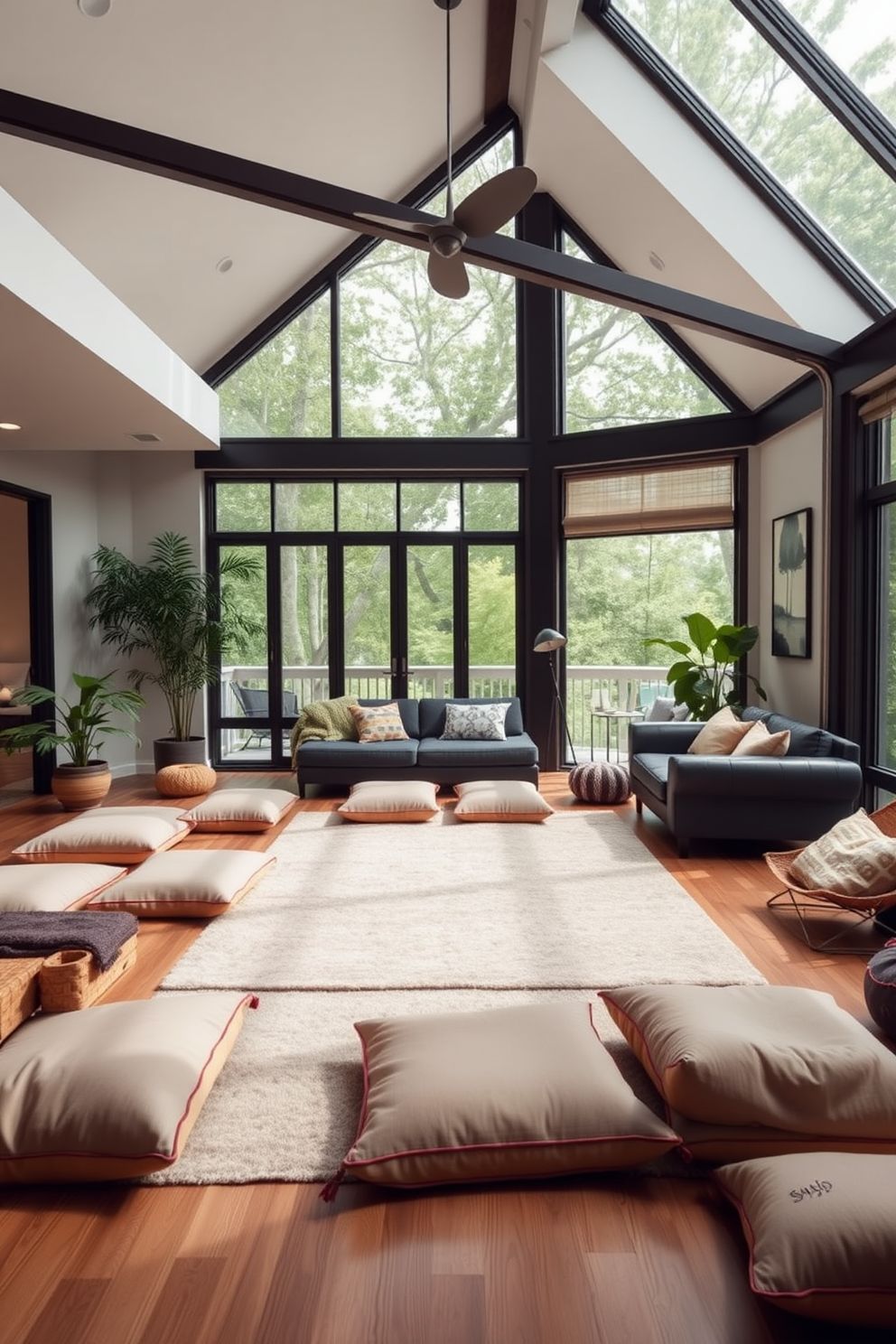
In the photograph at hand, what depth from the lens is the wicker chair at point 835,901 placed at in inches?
140

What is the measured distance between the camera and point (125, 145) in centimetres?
371

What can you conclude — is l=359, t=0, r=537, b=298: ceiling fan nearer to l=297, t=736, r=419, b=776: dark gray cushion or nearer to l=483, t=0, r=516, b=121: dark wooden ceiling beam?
l=483, t=0, r=516, b=121: dark wooden ceiling beam

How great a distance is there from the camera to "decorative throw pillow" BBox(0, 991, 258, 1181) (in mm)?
1990

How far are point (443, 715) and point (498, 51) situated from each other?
486 cm

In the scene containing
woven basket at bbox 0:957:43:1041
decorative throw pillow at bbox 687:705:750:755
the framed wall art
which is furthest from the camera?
the framed wall art

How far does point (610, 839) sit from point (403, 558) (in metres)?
3.55

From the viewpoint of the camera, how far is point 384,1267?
179cm

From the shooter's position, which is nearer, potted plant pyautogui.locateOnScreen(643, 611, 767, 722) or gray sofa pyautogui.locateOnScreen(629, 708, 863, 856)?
gray sofa pyautogui.locateOnScreen(629, 708, 863, 856)

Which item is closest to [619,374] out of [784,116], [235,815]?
[784,116]

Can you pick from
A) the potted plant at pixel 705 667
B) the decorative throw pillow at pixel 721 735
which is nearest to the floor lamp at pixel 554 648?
the potted plant at pixel 705 667

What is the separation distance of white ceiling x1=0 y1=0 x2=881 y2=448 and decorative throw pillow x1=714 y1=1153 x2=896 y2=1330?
15.1ft

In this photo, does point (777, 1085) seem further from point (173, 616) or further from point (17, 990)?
point (173, 616)

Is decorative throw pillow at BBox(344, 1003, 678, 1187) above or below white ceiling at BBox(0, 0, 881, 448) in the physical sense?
below

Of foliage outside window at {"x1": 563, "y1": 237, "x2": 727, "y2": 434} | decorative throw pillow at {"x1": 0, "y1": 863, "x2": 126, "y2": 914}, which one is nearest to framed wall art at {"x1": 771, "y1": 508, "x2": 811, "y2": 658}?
foliage outside window at {"x1": 563, "y1": 237, "x2": 727, "y2": 434}
